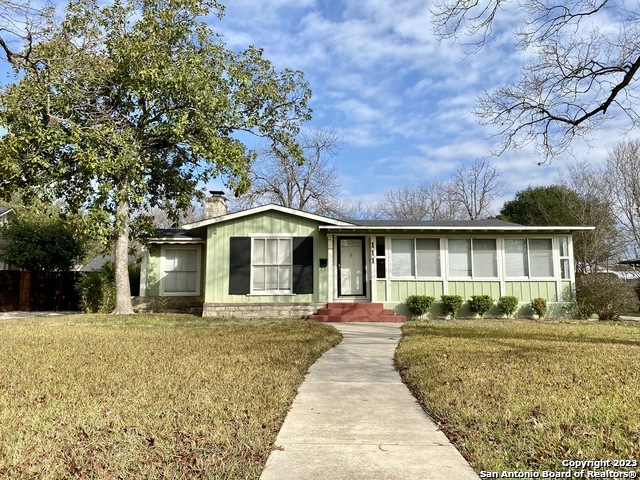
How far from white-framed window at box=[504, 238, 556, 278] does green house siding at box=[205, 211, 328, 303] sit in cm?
589

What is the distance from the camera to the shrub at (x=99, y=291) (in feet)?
48.2

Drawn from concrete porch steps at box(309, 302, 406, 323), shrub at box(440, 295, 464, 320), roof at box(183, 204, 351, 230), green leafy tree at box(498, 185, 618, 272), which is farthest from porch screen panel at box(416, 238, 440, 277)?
green leafy tree at box(498, 185, 618, 272)

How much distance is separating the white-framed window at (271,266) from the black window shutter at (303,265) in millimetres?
165

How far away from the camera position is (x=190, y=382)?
447 centimetres

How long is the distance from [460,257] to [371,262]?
287 cm

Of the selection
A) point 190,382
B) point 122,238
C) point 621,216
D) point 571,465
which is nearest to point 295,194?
point 122,238

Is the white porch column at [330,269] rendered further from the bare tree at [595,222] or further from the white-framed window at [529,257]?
the bare tree at [595,222]

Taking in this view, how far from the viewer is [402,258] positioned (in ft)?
45.1

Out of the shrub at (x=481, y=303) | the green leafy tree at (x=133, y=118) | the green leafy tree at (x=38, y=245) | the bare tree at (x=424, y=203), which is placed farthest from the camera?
the bare tree at (x=424, y=203)

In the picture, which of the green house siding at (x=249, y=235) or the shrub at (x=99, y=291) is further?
the shrub at (x=99, y=291)

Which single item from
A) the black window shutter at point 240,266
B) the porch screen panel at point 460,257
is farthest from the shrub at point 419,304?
the black window shutter at point 240,266

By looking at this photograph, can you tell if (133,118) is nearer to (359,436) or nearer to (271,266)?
(271,266)

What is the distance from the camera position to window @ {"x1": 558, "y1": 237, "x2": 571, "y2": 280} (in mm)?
13719

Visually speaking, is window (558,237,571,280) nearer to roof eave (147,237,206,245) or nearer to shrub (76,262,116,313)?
roof eave (147,237,206,245)
